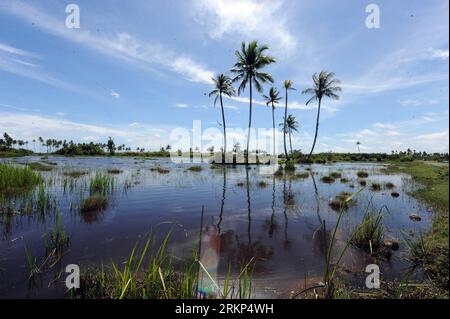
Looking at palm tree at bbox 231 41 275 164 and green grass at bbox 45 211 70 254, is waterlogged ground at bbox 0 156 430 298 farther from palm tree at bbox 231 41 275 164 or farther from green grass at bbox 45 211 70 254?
palm tree at bbox 231 41 275 164

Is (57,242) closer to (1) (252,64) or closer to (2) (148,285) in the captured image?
(2) (148,285)

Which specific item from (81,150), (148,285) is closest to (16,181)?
(148,285)

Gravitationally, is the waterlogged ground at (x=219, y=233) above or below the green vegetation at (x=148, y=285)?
below

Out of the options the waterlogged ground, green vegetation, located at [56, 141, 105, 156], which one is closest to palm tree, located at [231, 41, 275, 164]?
the waterlogged ground

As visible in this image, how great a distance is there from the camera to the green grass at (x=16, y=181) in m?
12.0

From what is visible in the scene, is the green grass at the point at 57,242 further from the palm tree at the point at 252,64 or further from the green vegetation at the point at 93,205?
the palm tree at the point at 252,64

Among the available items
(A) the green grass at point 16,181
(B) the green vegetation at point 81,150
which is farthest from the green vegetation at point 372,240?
(B) the green vegetation at point 81,150

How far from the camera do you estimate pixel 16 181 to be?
12961 mm

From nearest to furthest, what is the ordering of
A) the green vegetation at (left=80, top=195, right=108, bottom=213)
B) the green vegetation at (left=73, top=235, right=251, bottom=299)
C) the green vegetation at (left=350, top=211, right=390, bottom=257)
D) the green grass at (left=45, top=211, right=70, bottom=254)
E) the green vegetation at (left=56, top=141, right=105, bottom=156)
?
the green vegetation at (left=73, top=235, right=251, bottom=299), the green grass at (left=45, top=211, right=70, bottom=254), the green vegetation at (left=350, top=211, right=390, bottom=257), the green vegetation at (left=80, top=195, right=108, bottom=213), the green vegetation at (left=56, top=141, right=105, bottom=156)

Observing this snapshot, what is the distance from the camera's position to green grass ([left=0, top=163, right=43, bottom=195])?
39.4 feet

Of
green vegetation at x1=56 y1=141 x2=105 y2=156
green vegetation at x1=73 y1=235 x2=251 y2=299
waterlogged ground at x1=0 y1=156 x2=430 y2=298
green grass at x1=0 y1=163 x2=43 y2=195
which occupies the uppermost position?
green vegetation at x1=56 y1=141 x2=105 y2=156

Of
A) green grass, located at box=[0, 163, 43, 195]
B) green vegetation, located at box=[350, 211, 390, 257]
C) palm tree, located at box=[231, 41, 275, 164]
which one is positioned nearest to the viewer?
green vegetation, located at box=[350, 211, 390, 257]

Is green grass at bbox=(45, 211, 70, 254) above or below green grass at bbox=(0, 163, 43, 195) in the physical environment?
below
